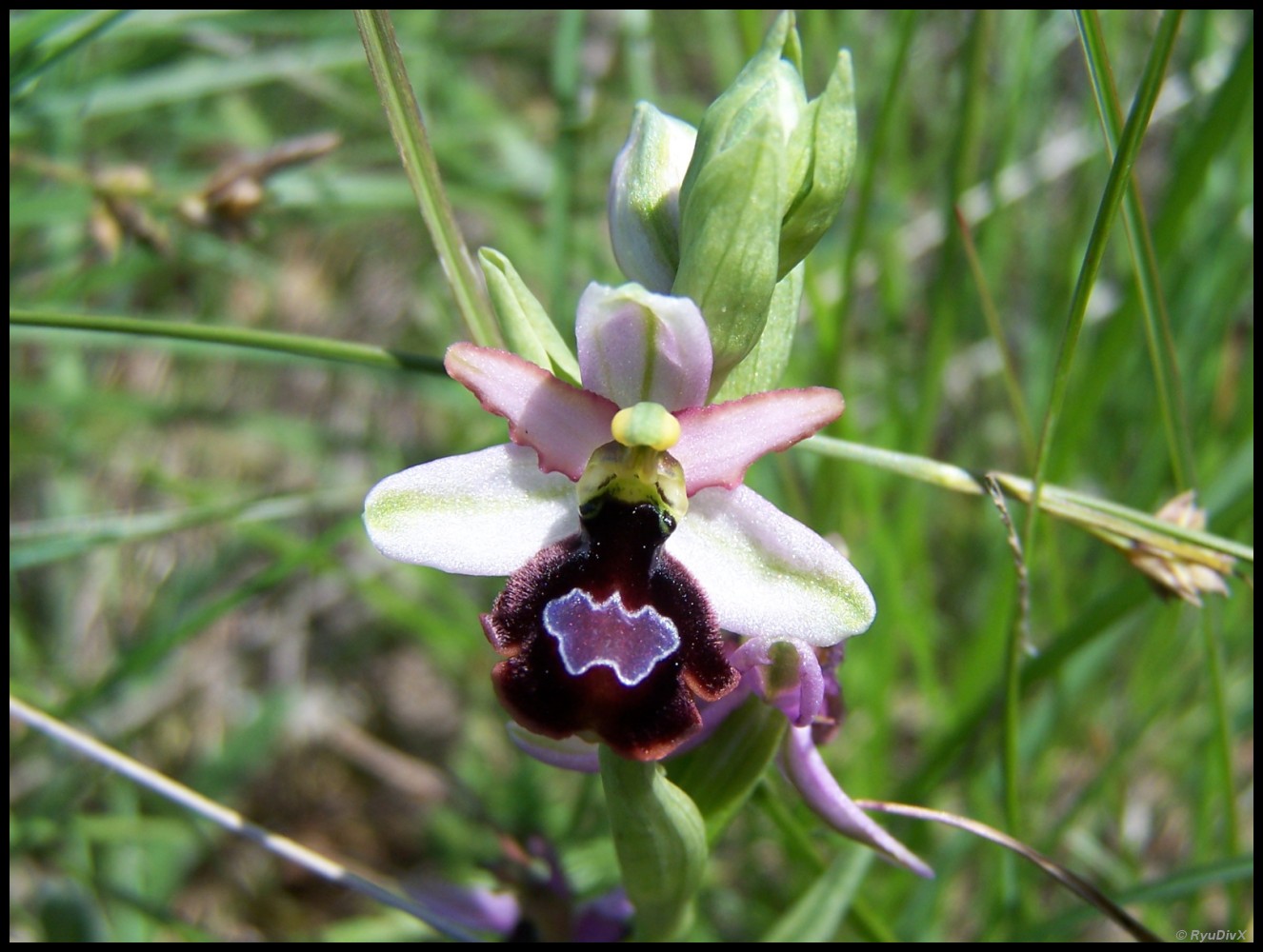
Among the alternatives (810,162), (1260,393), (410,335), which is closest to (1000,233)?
(1260,393)

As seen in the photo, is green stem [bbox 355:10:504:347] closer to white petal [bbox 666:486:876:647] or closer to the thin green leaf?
the thin green leaf

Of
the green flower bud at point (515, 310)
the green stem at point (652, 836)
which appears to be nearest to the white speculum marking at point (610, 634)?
the green stem at point (652, 836)

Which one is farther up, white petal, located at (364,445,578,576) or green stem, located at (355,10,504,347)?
green stem, located at (355,10,504,347)

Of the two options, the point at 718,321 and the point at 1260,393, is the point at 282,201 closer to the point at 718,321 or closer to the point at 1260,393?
the point at 718,321

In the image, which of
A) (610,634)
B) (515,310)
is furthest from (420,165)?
(610,634)

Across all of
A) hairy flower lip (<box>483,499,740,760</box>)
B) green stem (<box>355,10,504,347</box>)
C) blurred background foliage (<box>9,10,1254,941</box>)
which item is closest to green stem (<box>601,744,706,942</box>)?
hairy flower lip (<box>483,499,740,760</box>)

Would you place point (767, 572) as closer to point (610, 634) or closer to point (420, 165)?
point (610, 634)
